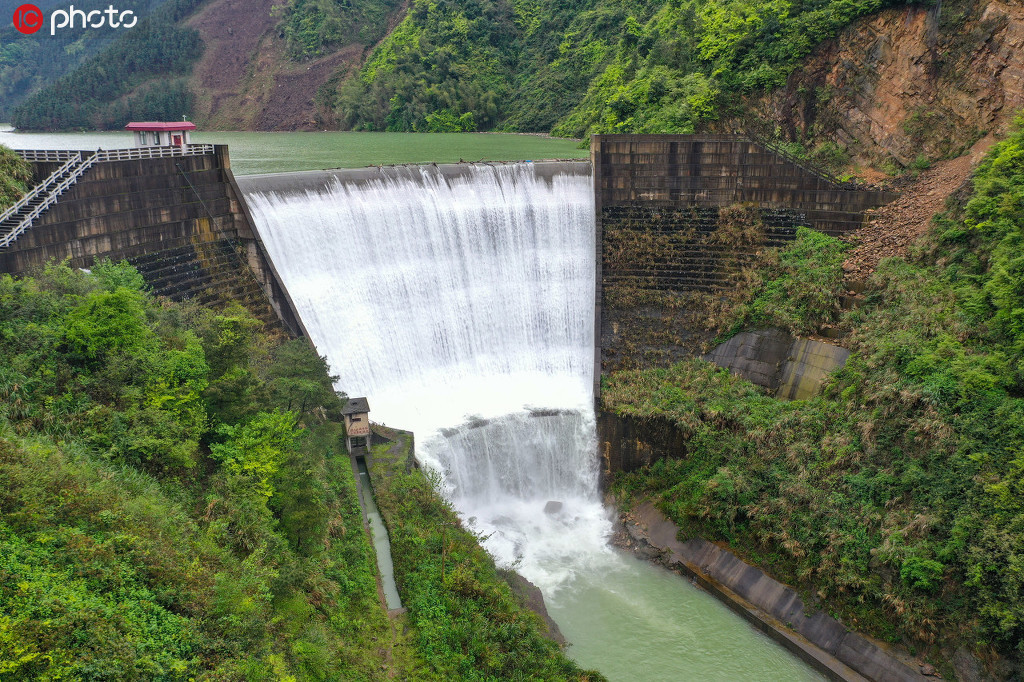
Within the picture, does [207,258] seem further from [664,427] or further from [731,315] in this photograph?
[731,315]

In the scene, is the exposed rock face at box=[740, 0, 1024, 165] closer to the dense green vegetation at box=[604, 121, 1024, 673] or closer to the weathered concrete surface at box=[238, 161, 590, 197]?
the dense green vegetation at box=[604, 121, 1024, 673]

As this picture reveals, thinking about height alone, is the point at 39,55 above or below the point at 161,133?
above

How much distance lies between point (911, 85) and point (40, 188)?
26.5 metres

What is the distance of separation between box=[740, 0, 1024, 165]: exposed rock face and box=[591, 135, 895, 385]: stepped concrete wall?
4904mm

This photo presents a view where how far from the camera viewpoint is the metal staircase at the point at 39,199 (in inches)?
568

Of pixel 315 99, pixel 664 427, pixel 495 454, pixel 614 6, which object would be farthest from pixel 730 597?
pixel 315 99

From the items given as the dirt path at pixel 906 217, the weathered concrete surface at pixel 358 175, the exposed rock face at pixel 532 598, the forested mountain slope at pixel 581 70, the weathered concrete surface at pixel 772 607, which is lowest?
the weathered concrete surface at pixel 772 607

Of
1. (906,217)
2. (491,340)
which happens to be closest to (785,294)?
(906,217)

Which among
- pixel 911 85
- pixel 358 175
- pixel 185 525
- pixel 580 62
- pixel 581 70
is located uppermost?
pixel 580 62

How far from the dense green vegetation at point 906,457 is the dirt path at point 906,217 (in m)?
0.85

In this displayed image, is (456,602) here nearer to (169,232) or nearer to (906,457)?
(906,457)

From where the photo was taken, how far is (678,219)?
23609mm

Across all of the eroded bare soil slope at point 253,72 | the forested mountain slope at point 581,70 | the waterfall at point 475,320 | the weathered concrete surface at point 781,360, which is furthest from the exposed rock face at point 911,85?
the eroded bare soil slope at point 253,72

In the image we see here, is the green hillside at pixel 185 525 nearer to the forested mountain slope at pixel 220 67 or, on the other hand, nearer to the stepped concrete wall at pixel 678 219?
the stepped concrete wall at pixel 678 219
